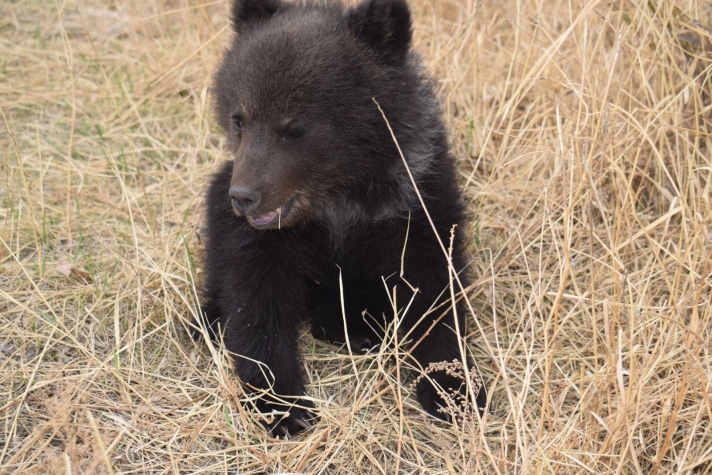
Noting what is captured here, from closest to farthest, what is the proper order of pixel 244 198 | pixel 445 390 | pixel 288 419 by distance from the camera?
pixel 244 198, pixel 288 419, pixel 445 390

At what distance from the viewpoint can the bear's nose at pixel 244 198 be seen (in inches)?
150

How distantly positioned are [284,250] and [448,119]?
236cm

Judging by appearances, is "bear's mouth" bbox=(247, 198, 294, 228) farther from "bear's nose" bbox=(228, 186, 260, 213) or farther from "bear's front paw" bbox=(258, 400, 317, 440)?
"bear's front paw" bbox=(258, 400, 317, 440)

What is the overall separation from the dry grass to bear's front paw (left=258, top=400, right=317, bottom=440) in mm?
Result: 113

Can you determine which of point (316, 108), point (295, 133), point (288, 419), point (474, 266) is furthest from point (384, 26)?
point (288, 419)

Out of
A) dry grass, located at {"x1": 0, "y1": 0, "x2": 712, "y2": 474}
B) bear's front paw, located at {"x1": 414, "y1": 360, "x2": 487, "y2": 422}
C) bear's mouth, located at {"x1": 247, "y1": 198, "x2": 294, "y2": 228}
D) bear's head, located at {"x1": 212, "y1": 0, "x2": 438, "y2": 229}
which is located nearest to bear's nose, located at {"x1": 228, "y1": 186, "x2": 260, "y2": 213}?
bear's head, located at {"x1": 212, "y1": 0, "x2": 438, "y2": 229}

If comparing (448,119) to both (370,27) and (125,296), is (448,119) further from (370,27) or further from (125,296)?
(125,296)

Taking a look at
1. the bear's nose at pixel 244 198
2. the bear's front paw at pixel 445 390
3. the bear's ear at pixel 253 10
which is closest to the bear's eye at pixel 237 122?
the bear's nose at pixel 244 198

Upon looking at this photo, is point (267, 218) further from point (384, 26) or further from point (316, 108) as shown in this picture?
point (384, 26)

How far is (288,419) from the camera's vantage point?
409cm

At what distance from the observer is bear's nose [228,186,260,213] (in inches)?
150

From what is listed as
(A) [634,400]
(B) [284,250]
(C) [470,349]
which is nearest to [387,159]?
(B) [284,250]

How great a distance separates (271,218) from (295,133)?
410mm

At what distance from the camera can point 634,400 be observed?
3.67 metres
